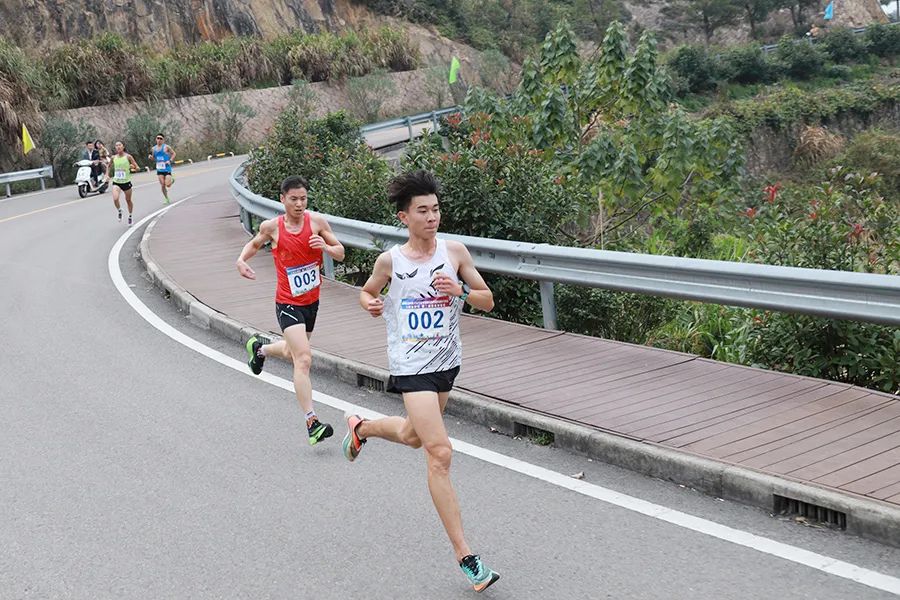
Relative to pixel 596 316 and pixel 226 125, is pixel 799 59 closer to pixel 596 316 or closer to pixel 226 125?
pixel 226 125

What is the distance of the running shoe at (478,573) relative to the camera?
4.91 meters

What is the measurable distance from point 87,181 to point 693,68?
147 ft

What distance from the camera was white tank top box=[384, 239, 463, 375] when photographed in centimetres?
543

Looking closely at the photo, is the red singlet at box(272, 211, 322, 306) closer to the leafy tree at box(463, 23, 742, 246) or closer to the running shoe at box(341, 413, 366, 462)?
the running shoe at box(341, 413, 366, 462)

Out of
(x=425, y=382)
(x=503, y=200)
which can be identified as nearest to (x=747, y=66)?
(x=503, y=200)

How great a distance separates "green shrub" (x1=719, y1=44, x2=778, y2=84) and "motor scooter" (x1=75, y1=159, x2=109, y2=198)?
149 ft

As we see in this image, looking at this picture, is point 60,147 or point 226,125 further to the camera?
point 226,125

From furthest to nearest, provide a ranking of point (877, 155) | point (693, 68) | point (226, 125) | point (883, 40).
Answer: point (883, 40), point (693, 68), point (877, 155), point (226, 125)

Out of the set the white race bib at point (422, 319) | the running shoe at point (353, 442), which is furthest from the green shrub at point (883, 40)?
the white race bib at point (422, 319)

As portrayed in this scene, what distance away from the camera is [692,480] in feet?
20.1

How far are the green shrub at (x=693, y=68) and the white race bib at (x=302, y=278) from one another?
60154 mm

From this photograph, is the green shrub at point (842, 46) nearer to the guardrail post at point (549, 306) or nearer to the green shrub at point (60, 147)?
the green shrub at point (60, 147)

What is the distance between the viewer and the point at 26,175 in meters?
33.4

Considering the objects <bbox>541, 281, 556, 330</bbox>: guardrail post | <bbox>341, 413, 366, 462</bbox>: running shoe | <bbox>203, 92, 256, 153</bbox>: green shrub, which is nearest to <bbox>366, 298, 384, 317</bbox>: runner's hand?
<bbox>341, 413, 366, 462</bbox>: running shoe
